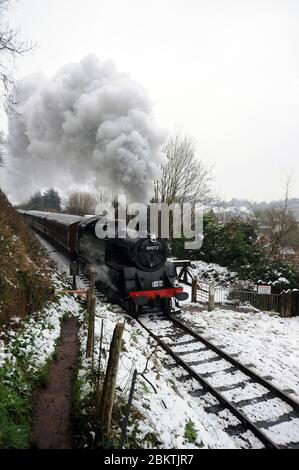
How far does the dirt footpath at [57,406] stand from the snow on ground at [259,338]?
3.41 m

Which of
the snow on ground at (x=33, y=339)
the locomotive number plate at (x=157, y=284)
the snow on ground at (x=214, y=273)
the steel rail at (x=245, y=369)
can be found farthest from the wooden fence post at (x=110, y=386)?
the snow on ground at (x=214, y=273)

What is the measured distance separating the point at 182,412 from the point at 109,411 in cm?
144

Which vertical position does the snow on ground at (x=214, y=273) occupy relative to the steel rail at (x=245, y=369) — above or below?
above

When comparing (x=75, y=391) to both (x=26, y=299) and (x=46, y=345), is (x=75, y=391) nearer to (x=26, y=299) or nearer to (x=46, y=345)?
(x=46, y=345)

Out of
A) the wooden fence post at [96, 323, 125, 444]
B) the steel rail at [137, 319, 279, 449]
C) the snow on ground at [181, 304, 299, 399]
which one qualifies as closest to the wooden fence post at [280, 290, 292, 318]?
the snow on ground at [181, 304, 299, 399]

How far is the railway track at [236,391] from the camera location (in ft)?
14.1

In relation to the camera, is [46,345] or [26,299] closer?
[46,345]

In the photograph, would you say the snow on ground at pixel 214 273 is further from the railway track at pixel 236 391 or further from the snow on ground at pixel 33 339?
the snow on ground at pixel 33 339

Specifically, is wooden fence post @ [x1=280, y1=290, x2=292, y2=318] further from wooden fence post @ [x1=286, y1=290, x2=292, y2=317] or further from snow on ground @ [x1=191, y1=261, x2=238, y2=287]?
snow on ground @ [x1=191, y1=261, x2=238, y2=287]

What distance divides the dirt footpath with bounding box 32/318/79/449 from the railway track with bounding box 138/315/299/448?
206 cm

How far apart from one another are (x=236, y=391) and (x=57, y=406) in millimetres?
2968

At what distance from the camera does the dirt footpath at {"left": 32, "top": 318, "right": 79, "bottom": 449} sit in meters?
3.54

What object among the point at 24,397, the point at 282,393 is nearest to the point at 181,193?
the point at 282,393

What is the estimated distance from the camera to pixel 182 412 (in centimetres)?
434
